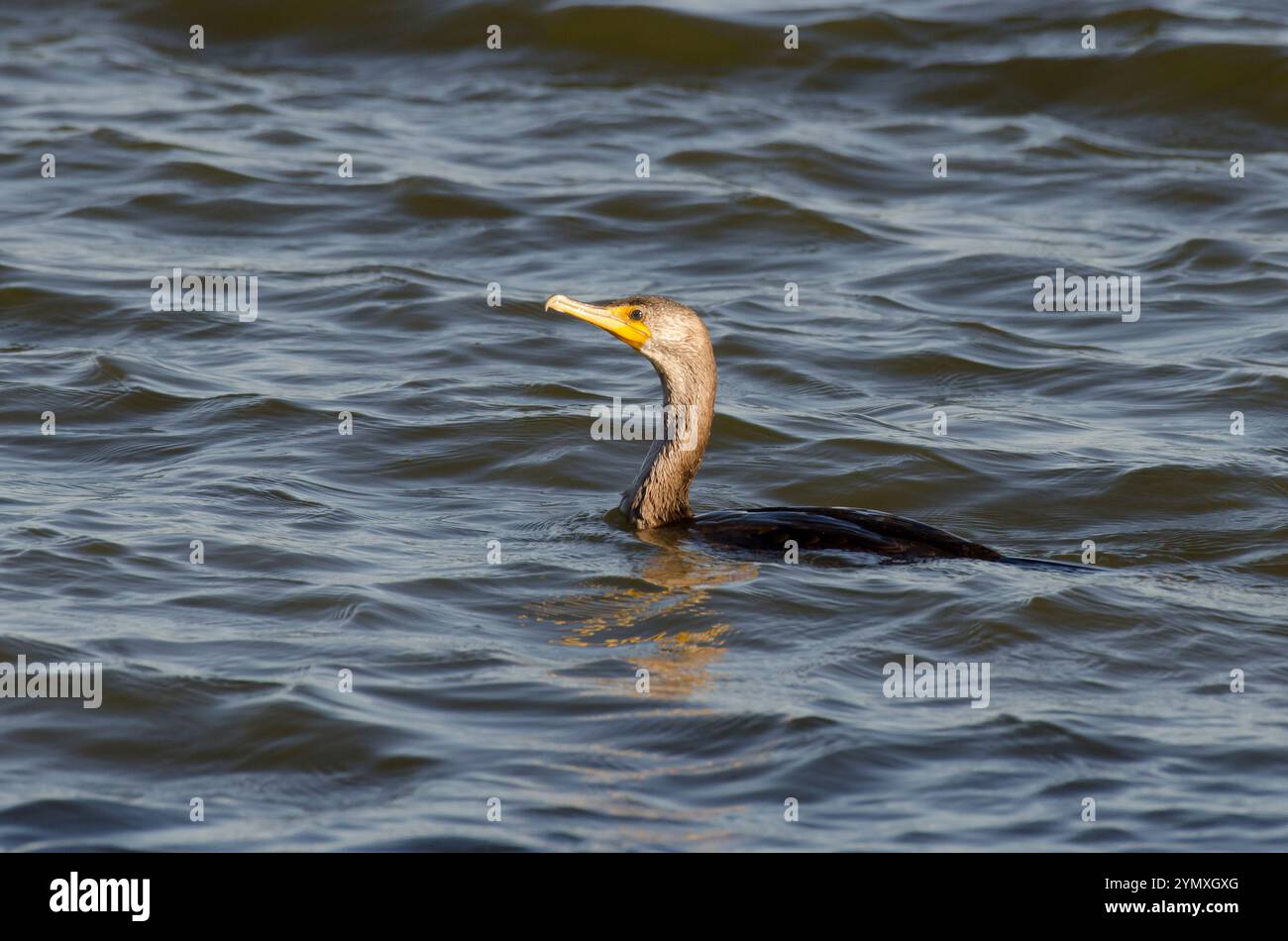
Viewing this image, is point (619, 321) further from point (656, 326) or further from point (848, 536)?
point (848, 536)

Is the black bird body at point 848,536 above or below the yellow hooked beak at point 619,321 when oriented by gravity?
below

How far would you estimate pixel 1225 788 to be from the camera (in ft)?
19.6

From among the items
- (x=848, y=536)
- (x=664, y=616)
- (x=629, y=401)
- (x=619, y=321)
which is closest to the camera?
(x=664, y=616)

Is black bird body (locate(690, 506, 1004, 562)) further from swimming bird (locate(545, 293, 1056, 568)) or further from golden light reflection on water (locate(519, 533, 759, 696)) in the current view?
golden light reflection on water (locate(519, 533, 759, 696))

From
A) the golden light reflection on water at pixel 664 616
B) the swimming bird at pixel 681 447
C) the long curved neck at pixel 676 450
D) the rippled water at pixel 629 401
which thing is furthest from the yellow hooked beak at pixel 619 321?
the golden light reflection on water at pixel 664 616

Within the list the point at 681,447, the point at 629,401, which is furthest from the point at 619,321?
the point at 629,401

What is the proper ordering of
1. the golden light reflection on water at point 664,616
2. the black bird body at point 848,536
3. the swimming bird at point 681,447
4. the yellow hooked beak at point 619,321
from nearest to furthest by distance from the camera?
the golden light reflection on water at point 664,616, the black bird body at point 848,536, the swimming bird at point 681,447, the yellow hooked beak at point 619,321

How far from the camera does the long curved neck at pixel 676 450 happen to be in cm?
859

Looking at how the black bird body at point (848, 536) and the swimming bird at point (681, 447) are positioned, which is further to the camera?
the swimming bird at point (681, 447)

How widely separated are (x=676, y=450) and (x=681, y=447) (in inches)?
1.1

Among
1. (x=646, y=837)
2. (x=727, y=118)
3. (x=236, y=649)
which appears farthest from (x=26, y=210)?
(x=646, y=837)

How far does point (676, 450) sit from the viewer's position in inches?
339

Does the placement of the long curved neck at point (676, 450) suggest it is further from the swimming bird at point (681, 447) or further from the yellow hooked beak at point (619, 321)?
the yellow hooked beak at point (619, 321)

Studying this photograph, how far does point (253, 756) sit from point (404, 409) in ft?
14.4
